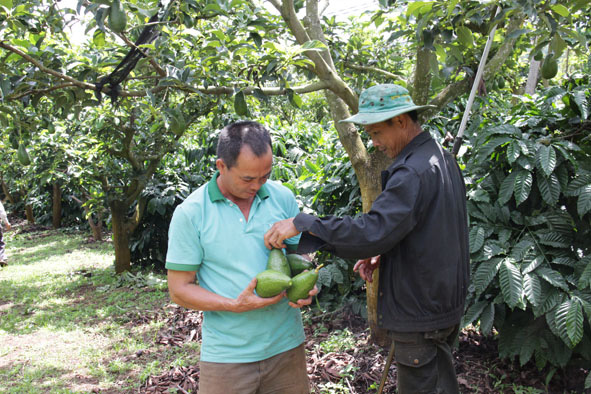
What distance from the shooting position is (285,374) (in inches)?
75.7

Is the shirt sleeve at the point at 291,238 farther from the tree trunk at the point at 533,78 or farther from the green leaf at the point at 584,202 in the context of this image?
the tree trunk at the point at 533,78

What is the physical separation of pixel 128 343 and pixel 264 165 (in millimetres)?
3453

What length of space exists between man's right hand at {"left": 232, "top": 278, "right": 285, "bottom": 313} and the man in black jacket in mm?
219

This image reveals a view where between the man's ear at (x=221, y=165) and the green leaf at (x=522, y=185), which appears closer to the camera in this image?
the man's ear at (x=221, y=165)

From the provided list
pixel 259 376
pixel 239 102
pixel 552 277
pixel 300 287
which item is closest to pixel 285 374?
pixel 259 376

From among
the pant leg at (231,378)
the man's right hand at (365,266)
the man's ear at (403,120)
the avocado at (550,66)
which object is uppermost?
the avocado at (550,66)

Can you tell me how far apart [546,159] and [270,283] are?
6.73 ft

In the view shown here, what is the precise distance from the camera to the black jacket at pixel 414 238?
1779 mm

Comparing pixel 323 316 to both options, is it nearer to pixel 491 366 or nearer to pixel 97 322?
pixel 491 366

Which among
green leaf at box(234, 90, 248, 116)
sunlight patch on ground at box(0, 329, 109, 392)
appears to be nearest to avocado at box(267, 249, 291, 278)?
green leaf at box(234, 90, 248, 116)

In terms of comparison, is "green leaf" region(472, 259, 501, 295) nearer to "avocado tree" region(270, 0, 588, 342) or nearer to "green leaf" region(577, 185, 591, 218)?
"green leaf" region(577, 185, 591, 218)

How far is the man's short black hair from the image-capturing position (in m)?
1.74

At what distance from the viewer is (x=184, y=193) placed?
7117 mm

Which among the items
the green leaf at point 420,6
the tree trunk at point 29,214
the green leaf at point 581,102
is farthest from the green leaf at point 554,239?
the tree trunk at point 29,214
